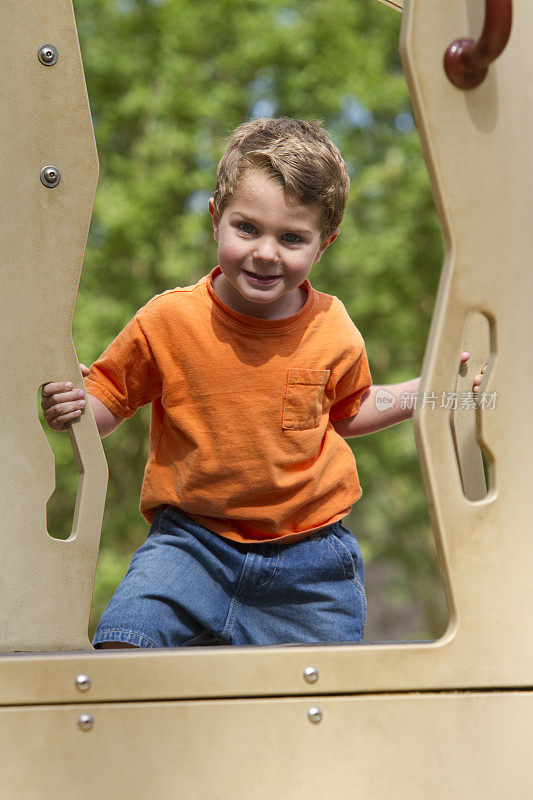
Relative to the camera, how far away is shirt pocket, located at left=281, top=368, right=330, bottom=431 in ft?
6.91

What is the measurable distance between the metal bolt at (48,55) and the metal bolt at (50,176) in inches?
6.1

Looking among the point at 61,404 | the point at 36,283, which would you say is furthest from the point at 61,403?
the point at 36,283

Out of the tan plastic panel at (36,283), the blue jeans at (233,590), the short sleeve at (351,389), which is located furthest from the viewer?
the short sleeve at (351,389)

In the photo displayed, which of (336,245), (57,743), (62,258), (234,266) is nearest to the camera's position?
(57,743)

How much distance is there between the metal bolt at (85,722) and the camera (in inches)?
51.3

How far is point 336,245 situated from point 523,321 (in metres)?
6.73

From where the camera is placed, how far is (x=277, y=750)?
133 cm

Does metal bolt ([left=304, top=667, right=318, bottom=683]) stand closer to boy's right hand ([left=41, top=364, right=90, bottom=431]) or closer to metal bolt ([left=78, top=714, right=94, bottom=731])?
metal bolt ([left=78, top=714, right=94, bottom=731])

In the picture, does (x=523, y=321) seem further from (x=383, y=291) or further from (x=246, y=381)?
(x=383, y=291)

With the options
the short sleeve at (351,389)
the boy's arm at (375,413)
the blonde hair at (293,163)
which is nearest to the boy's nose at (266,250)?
the blonde hair at (293,163)

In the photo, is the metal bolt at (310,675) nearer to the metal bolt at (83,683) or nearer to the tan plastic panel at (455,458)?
the tan plastic panel at (455,458)

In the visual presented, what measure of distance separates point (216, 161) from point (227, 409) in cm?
614

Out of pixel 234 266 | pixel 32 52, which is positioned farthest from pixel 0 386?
pixel 234 266

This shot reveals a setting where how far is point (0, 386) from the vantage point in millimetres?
1458
